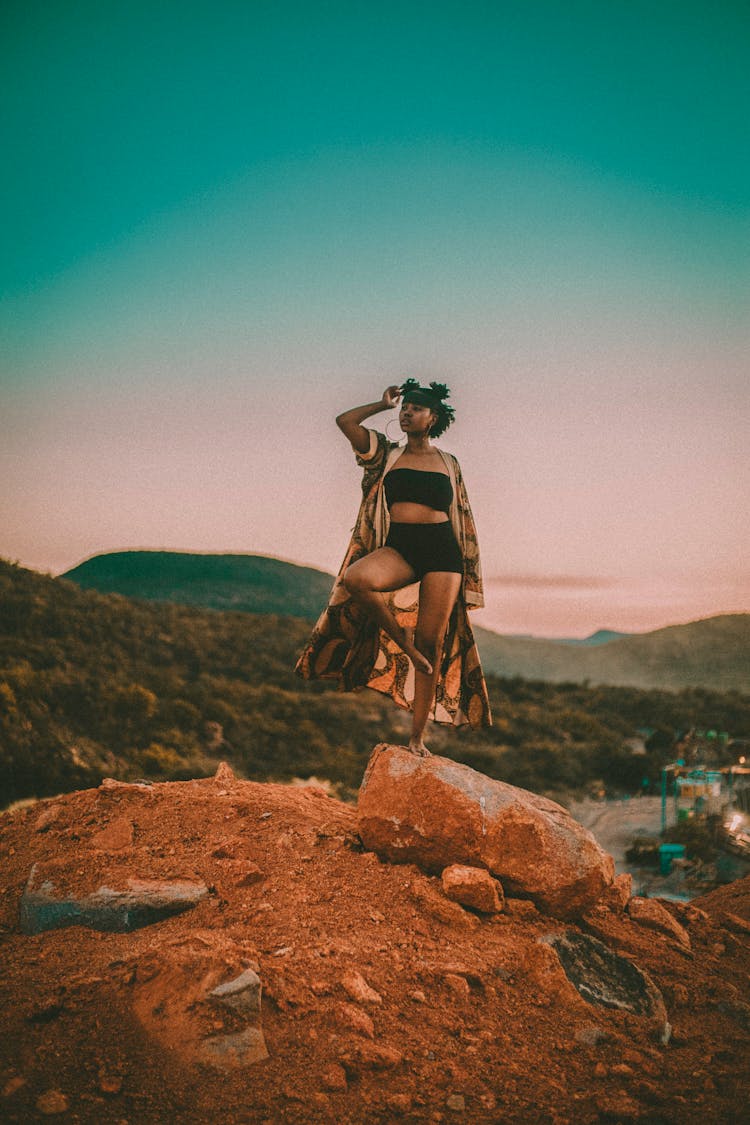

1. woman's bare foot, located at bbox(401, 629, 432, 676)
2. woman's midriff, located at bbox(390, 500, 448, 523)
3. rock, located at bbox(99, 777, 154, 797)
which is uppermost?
woman's midriff, located at bbox(390, 500, 448, 523)

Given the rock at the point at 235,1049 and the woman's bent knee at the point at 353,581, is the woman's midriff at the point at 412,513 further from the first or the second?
the rock at the point at 235,1049

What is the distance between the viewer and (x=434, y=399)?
4836mm

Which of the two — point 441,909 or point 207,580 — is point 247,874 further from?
point 207,580

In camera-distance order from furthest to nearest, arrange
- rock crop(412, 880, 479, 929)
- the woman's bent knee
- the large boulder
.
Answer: the woman's bent knee
the large boulder
rock crop(412, 880, 479, 929)

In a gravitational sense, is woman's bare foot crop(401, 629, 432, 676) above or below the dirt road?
above

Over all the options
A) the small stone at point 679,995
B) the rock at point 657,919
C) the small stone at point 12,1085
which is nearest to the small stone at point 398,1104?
the small stone at point 12,1085

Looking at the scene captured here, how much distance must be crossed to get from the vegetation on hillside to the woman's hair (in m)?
9.57

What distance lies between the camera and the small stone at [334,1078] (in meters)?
2.51

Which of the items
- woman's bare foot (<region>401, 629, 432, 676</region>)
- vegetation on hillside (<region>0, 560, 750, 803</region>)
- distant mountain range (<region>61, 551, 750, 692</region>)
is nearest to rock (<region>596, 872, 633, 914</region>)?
woman's bare foot (<region>401, 629, 432, 676</region>)

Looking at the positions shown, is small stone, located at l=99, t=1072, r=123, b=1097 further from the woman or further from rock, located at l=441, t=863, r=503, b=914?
the woman

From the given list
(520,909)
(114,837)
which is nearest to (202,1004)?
(114,837)

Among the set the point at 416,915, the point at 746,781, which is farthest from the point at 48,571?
the point at 416,915

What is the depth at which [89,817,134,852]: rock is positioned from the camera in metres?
4.19

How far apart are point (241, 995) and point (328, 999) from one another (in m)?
0.40
